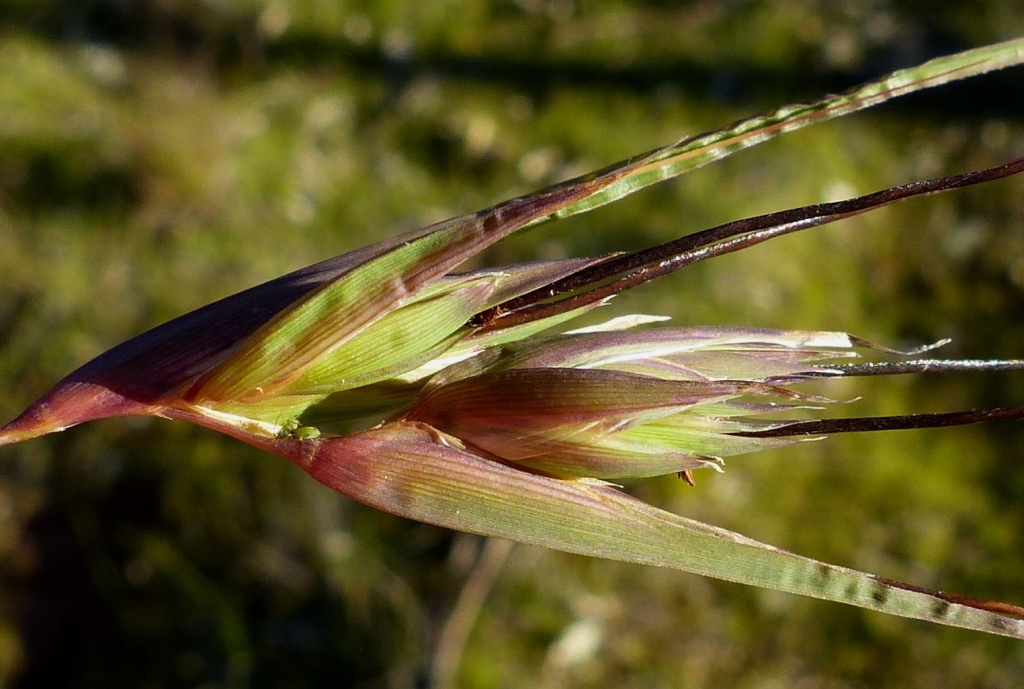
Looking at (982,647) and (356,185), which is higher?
(356,185)

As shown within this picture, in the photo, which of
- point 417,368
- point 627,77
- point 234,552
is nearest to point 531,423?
point 417,368

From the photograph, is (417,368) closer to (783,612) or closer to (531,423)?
(531,423)

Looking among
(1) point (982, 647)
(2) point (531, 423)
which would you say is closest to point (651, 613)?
(1) point (982, 647)

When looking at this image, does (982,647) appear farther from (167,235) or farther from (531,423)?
(167,235)

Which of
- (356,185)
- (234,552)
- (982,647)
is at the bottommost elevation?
(982,647)

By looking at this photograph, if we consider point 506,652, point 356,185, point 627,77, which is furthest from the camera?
point 627,77

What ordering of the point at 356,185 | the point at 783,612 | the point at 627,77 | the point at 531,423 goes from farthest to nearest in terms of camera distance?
the point at 627,77, the point at 356,185, the point at 783,612, the point at 531,423

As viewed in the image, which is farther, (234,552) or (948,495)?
(948,495)
